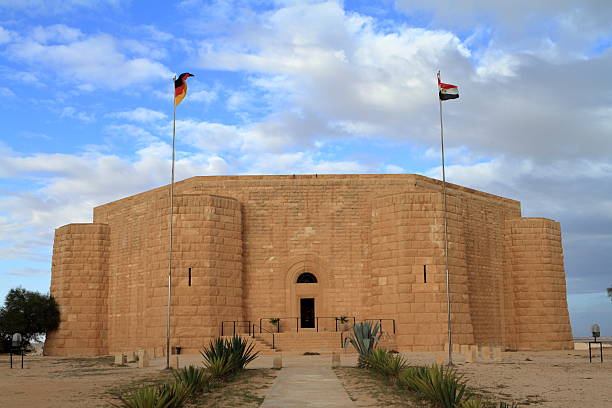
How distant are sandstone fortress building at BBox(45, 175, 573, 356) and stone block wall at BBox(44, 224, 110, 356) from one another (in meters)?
0.06

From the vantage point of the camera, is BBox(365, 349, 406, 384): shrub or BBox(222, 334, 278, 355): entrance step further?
BBox(222, 334, 278, 355): entrance step

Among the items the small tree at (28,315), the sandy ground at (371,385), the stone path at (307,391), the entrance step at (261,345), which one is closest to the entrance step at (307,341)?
the entrance step at (261,345)

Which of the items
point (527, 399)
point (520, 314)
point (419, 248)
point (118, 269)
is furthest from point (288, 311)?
point (527, 399)

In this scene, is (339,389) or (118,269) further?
(118,269)

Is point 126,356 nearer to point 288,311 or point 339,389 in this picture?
point 288,311

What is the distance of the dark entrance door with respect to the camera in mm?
31828

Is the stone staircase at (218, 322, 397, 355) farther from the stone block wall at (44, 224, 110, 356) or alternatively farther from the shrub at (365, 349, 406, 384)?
the stone block wall at (44, 224, 110, 356)

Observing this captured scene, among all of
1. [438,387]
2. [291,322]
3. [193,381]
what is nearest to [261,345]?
[291,322]

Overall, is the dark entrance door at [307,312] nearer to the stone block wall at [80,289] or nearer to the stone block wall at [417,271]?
the stone block wall at [417,271]

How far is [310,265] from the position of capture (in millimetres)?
32094

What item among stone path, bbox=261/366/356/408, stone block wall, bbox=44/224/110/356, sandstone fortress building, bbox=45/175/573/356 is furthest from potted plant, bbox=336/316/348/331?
stone block wall, bbox=44/224/110/356

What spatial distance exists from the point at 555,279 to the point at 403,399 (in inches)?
1022

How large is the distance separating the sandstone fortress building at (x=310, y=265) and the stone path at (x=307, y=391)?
36.7 ft

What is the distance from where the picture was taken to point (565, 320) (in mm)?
35500
